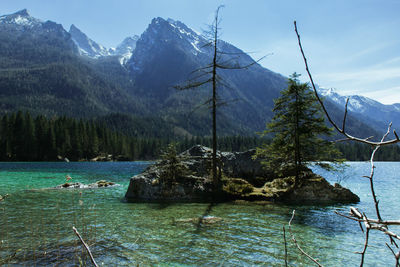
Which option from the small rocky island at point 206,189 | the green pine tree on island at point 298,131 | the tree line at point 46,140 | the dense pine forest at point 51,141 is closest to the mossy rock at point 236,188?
the small rocky island at point 206,189

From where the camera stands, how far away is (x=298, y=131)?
711 inches

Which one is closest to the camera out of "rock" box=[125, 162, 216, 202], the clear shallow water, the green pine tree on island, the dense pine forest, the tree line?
the clear shallow water

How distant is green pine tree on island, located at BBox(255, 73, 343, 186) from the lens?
17922 mm

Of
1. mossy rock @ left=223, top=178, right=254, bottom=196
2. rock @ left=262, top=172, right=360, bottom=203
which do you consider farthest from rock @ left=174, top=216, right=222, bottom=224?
rock @ left=262, top=172, right=360, bottom=203

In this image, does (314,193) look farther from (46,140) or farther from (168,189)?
(46,140)

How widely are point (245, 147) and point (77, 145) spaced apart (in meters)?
76.7

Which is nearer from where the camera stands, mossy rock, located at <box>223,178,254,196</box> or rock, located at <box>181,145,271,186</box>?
mossy rock, located at <box>223,178,254,196</box>

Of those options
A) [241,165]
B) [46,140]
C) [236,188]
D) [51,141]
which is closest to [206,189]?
[236,188]

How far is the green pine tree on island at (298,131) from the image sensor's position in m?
17.9

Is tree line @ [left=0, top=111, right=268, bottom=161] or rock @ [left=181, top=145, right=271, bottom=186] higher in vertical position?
tree line @ [left=0, top=111, right=268, bottom=161]

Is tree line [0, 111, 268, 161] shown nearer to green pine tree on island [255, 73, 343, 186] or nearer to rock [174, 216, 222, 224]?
green pine tree on island [255, 73, 343, 186]

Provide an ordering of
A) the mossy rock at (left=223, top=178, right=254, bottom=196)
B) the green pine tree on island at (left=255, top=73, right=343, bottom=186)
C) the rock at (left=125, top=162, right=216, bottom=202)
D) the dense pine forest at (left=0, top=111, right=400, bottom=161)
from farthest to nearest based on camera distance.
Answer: the dense pine forest at (left=0, top=111, right=400, bottom=161)
the green pine tree on island at (left=255, top=73, right=343, bottom=186)
the mossy rock at (left=223, top=178, right=254, bottom=196)
the rock at (left=125, top=162, right=216, bottom=202)

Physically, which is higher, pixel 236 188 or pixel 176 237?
pixel 236 188

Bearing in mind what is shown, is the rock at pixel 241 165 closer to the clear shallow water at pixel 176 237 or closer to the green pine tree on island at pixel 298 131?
the green pine tree on island at pixel 298 131
